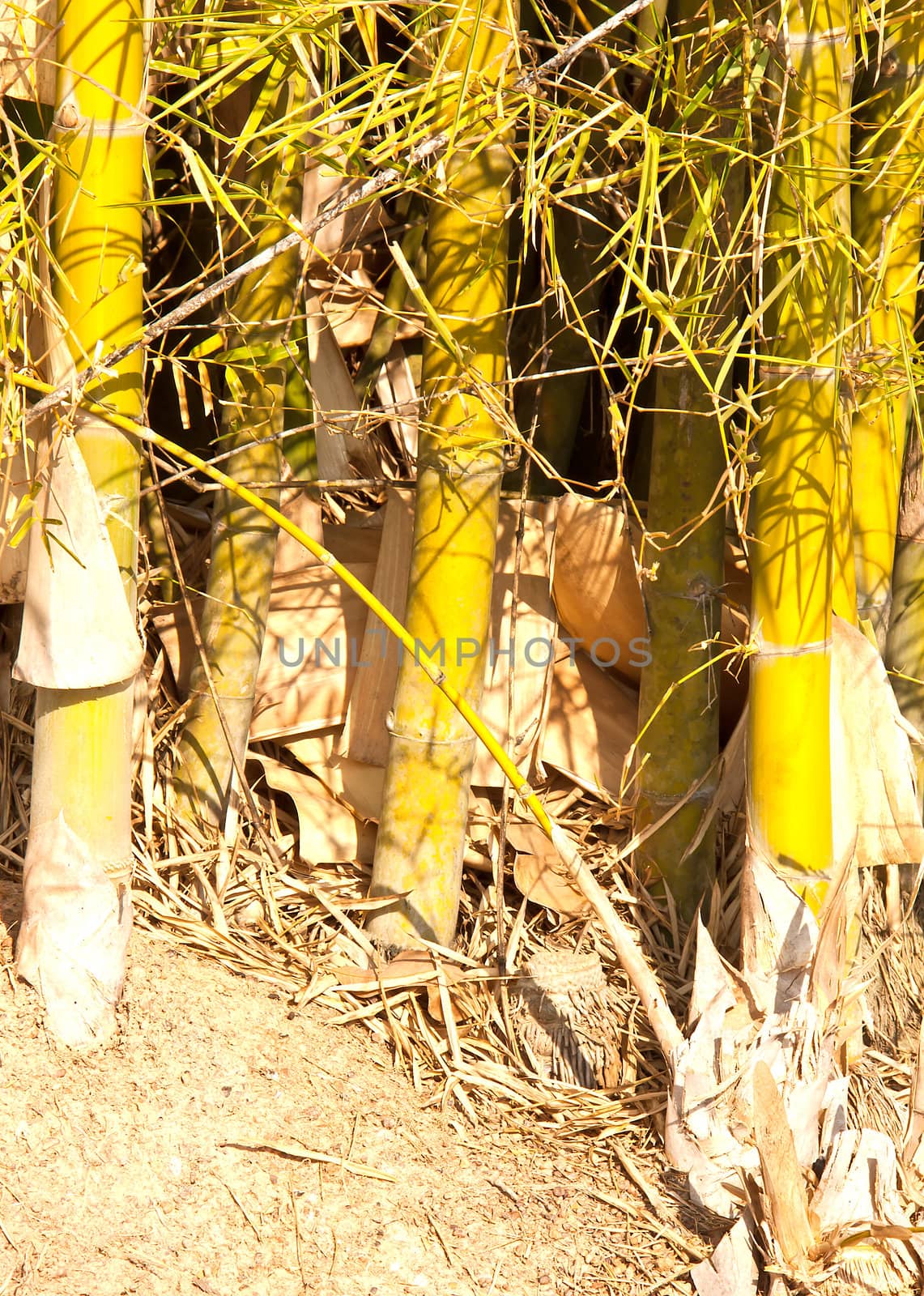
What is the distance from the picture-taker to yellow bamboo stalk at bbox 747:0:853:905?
95cm

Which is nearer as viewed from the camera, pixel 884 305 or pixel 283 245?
pixel 283 245

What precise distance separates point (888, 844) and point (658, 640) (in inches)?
12.0

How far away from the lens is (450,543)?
1.13 metres

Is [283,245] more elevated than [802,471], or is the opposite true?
[283,245]

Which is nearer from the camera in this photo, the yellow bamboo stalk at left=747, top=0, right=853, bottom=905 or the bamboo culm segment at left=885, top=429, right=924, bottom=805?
the yellow bamboo stalk at left=747, top=0, right=853, bottom=905

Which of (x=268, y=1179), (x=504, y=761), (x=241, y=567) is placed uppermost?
(x=241, y=567)

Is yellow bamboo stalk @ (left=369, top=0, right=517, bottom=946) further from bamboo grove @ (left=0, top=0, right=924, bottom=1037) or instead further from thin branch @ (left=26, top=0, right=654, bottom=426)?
thin branch @ (left=26, top=0, right=654, bottom=426)

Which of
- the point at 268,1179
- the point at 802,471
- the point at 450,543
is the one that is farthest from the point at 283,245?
the point at 268,1179

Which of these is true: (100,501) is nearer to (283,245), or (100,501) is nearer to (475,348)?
(283,245)

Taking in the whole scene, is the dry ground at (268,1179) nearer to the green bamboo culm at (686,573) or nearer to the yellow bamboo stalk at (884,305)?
the green bamboo culm at (686,573)

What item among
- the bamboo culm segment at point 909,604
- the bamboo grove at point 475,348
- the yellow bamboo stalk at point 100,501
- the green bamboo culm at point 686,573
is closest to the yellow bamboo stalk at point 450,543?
the bamboo grove at point 475,348

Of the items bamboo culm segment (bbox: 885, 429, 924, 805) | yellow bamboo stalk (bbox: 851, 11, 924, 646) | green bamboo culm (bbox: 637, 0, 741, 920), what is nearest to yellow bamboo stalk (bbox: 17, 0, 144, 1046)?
green bamboo culm (bbox: 637, 0, 741, 920)

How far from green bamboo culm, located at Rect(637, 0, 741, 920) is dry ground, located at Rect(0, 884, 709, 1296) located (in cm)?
33

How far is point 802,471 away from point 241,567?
0.59 metres
